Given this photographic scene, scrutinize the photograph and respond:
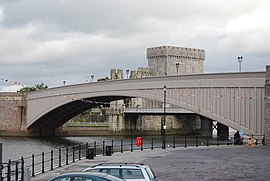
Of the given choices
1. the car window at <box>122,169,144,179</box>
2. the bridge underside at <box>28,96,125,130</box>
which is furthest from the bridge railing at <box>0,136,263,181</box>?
the bridge underside at <box>28,96,125,130</box>

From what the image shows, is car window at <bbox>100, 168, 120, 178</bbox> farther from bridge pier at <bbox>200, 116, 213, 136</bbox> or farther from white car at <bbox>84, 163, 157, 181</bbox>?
bridge pier at <bbox>200, 116, 213, 136</bbox>

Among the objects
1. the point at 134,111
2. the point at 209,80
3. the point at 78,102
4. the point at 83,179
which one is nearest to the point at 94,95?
the point at 78,102

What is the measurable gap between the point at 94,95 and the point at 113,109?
31222mm

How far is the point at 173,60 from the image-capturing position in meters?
149

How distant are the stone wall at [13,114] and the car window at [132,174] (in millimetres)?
72901

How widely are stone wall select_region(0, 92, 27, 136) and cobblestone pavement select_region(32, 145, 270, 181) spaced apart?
54.3 m

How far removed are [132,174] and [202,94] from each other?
4143 cm

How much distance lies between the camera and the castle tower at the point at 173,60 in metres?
147

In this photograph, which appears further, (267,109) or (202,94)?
(202,94)

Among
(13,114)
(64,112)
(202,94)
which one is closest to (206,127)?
(64,112)

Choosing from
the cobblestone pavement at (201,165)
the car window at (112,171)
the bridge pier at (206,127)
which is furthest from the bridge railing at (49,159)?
the bridge pier at (206,127)

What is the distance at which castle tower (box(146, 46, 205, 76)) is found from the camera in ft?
483

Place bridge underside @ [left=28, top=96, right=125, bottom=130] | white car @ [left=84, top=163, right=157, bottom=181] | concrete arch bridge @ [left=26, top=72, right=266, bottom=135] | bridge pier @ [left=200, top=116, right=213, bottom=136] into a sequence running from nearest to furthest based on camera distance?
white car @ [left=84, top=163, right=157, bottom=181]
concrete arch bridge @ [left=26, top=72, right=266, bottom=135]
bridge underside @ [left=28, top=96, right=125, bottom=130]
bridge pier @ [left=200, top=116, right=213, bottom=136]

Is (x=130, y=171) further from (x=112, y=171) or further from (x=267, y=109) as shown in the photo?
(x=267, y=109)
